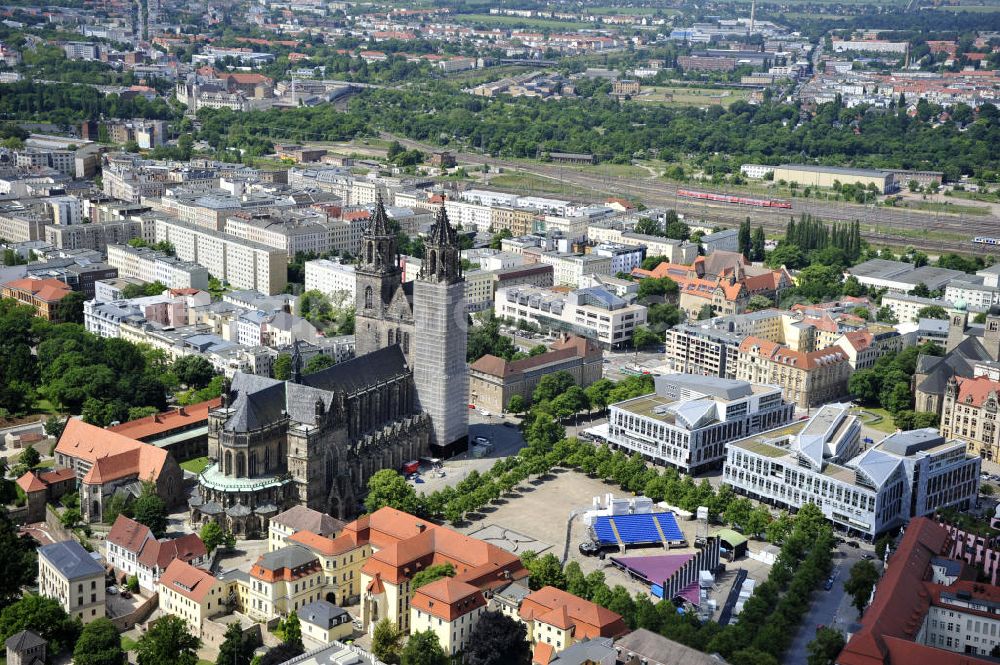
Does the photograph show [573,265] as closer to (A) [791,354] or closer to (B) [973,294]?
(A) [791,354]

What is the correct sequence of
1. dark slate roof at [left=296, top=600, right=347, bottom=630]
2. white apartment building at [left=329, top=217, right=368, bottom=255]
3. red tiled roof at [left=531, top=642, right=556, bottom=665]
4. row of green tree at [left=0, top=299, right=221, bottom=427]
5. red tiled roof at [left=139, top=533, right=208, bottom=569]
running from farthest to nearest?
white apartment building at [left=329, top=217, right=368, bottom=255]
row of green tree at [left=0, top=299, right=221, bottom=427]
red tiled roof at [left=139, top=533, right=208, bottom=569]
dark slate roof at [left=296, top=600, right=347, bottom=630]
red tiled roof at [left=531, top=642, right=556, bottom=665]

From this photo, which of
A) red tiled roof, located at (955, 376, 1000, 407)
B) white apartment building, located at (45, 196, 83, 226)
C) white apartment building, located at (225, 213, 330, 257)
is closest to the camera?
red tiled roof, located at (955, 376, 1000, 407)

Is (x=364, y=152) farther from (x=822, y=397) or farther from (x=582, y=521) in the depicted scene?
(x=582, y=521)

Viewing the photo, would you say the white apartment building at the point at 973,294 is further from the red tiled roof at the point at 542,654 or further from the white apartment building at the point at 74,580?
the white apartment building at the point at 74,580

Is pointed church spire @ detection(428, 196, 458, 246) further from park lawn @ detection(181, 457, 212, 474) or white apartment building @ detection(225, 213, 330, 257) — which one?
white apartment building @ detection(225, 213, 330, 257)

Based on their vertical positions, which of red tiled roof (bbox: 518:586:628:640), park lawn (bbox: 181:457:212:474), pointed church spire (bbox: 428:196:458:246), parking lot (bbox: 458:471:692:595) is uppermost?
pointed church spire (bbox: 428:196:458:246)

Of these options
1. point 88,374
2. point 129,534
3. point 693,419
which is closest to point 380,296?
point 88,374

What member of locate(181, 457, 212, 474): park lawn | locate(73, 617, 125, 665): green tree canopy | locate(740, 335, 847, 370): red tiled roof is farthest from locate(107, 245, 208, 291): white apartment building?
locate(73, 617, 125, 665): green tree canopy
